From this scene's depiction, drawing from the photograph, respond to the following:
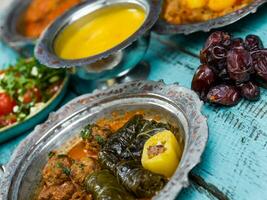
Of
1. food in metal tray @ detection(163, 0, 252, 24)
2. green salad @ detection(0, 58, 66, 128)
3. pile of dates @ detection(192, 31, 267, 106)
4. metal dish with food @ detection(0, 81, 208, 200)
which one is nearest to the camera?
metal dish with food @ detection(0, 81, 208, 200)

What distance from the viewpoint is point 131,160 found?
2.07 metres

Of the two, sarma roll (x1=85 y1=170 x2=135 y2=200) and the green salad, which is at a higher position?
sarma roll (x1=85 y1=170 x2=135 y2=200)

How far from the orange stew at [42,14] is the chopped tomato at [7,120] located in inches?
36.0

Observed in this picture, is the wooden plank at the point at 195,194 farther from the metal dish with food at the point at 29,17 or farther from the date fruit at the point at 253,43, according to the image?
the metal dish with food at the point at 29,17

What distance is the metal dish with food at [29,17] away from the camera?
11.3 feet

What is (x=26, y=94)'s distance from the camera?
285cm

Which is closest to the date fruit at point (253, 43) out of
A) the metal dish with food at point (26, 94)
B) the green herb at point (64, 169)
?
the green herb at point (64, 169)

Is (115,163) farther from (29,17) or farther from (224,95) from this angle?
(29,17)

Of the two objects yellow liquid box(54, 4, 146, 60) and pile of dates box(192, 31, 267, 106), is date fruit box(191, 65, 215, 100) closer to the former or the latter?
pile of dates box(192, 31, 267, 106)

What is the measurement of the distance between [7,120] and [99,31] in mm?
768

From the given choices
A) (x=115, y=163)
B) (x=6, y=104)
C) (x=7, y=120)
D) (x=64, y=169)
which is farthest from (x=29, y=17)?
(x=115, y=163)

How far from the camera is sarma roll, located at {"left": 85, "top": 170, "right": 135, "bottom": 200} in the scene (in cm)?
193

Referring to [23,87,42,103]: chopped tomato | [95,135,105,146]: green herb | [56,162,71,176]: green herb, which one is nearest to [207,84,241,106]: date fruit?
[95,135,105,146]: green herb

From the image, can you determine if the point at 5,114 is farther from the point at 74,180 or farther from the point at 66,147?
the point at 74,180
